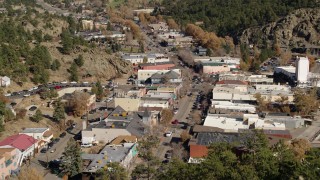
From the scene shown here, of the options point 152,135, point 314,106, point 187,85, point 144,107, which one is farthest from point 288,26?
point 152,135

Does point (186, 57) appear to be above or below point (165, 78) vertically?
above

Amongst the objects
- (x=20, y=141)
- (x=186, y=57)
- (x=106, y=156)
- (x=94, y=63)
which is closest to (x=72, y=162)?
(x=106, y=156)

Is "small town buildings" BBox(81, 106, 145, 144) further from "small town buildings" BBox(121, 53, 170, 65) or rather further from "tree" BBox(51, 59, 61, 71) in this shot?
"small town buildings" BBox(121, 53, 170, 65)

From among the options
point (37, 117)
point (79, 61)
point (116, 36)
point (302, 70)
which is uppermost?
point (116, 36)

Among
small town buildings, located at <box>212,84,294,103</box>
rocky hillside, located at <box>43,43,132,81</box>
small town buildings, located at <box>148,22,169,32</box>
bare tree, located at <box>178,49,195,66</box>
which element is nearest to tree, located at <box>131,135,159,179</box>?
small town buildings, located at <box>212,84,294,103</box>

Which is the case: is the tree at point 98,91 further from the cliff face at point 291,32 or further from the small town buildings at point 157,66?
the cliff face at point 291,32

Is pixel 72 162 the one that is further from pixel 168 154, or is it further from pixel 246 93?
pixel 246 93
